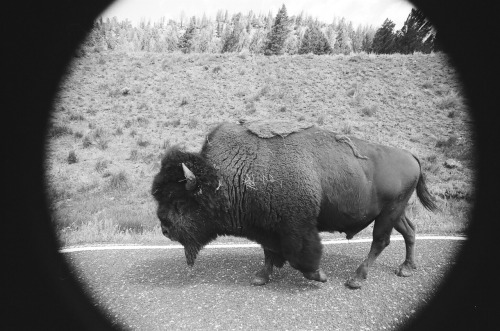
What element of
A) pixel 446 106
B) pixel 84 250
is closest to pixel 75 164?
pixel 84 250

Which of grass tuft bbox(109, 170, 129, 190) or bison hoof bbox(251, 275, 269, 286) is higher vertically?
bison hoof bbox(251, 275, 269, 286)

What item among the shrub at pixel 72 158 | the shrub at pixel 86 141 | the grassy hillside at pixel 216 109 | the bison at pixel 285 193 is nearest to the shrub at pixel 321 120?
the grassy hillside at pixel 216 109

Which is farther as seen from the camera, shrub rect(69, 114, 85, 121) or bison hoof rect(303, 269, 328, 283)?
shrub rect(69, 114, 85, 121)

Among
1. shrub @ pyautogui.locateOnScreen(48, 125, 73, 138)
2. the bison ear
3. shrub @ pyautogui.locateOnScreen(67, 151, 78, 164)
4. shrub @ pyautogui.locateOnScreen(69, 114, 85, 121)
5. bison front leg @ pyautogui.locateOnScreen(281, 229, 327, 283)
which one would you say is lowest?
shrub @ pyautogui.locateOnScreen(67, 151, 78, 164)

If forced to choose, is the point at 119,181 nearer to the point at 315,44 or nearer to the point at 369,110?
the point at 369,110

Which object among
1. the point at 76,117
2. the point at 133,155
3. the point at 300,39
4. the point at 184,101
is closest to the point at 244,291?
the point at 133,155

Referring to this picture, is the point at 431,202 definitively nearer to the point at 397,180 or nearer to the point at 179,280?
the point at 397,180

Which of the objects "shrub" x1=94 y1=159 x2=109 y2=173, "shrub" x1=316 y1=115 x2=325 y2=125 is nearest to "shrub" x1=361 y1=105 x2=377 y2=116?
"shrub" x1=316 y1=115 x2=325 y2=125

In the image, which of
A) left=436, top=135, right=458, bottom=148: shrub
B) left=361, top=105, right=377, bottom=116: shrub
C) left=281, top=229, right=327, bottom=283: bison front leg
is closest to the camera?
left=281, top=229, right=327, bottom=283: bison front leg

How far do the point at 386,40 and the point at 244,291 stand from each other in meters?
35.5

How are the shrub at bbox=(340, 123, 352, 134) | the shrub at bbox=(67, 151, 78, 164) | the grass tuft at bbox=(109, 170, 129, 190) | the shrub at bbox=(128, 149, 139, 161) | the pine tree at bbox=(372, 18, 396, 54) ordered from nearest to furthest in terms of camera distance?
the grass tuft at bbox=(109, 170, 129, 190), the shrub at bbox=(67, 151, 78, 164), the shrub at bbox=(128, 149, 139, 161), the shrub at bbox=(340, 123, 352, 134), the pine tree at bbox=(372, 18, 396, 54)

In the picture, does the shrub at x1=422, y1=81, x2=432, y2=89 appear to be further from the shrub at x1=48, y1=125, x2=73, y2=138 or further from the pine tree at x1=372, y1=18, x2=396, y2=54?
the shrub at x1=48, y1=125, x2=73, y2=138

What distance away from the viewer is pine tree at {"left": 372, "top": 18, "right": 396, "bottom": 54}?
31.0 m

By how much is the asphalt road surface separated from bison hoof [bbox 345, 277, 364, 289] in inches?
2.3
